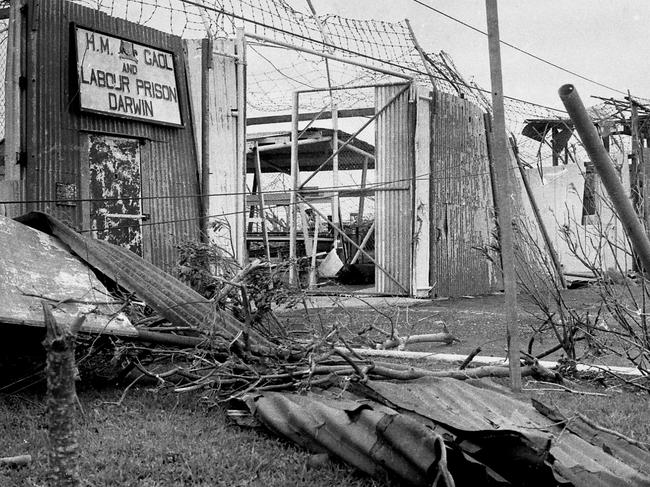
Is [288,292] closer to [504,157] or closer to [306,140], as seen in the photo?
[504,157]

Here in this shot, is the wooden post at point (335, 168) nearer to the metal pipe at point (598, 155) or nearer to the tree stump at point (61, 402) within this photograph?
the tree stump at point (61, 402)

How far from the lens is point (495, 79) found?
3.22 meters

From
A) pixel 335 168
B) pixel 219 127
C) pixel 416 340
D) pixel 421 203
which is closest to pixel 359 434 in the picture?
pixel 416 340

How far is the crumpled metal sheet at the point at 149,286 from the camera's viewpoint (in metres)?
4.93

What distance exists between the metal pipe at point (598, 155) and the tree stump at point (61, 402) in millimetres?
1428

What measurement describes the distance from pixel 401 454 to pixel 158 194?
659 cm

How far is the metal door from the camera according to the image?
8.05 metres

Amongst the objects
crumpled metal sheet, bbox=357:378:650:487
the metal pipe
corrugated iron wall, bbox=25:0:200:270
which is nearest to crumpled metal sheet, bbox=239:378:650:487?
crumpled metal sheet, bbox=357:378:650:487

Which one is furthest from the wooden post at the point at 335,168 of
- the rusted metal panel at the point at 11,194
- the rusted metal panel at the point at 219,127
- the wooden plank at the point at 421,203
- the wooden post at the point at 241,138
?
the rusted metal panel at the point at 11,194

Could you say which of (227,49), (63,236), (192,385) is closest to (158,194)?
(227,49)

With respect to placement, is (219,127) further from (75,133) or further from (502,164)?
(502,164)

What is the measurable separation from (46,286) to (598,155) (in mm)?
3872

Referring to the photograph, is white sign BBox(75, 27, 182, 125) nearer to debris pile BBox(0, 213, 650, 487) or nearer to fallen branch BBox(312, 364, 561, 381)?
debris pile BBox(0, 213, 650, 487)

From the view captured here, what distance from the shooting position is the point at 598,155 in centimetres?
155
